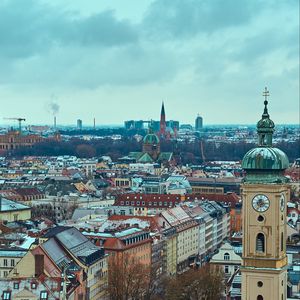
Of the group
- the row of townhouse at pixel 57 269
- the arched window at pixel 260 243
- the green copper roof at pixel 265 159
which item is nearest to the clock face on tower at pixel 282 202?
the green copper roof at pixel 265 159

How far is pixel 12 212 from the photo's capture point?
120438mm

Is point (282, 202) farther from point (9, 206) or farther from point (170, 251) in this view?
point (9, 206)

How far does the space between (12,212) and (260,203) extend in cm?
8373

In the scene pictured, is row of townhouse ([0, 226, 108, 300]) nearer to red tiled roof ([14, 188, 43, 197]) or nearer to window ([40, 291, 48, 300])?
window ([40, 291, 48, 300])

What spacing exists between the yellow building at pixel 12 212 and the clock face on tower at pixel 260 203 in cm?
7983

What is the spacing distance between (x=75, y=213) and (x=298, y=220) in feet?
99.1

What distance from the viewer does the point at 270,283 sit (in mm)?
40188

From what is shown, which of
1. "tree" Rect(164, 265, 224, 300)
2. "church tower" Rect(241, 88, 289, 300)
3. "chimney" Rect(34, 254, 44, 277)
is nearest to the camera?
"church tower" Rect(241, 88, 289, 300)

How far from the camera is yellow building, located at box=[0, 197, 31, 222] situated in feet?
391

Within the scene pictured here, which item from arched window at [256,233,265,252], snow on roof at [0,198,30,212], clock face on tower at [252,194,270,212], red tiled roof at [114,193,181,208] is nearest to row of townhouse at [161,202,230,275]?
red tiled roof at [114,193,181,208]

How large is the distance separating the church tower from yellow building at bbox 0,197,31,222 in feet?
261

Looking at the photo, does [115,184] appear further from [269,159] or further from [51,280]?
[269,159]

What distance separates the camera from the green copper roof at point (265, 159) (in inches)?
1580

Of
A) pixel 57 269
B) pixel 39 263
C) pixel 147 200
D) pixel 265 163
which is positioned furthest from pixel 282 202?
pixel 147 200
